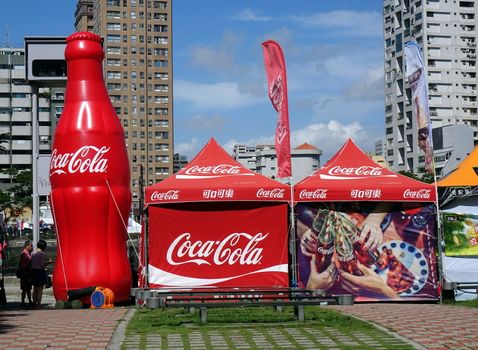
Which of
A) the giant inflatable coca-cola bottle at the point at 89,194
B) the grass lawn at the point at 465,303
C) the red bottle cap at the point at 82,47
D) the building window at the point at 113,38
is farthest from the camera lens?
the building window at the point at 113,38

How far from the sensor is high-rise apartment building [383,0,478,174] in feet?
314

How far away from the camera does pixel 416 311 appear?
14.9m

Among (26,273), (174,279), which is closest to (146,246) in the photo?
(174,279)

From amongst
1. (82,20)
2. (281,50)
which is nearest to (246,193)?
(281,50)

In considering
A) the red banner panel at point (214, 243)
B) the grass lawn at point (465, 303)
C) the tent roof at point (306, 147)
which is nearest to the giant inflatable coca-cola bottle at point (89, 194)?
the red banner panel at point (214, 243)

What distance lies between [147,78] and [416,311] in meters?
106

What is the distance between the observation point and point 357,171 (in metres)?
17.9

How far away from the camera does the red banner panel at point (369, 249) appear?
17.5 meters

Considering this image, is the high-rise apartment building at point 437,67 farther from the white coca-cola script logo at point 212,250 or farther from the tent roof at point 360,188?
the white coca-cola script logo at point 212,250

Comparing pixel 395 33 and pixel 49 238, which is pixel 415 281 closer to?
pixel 49 238

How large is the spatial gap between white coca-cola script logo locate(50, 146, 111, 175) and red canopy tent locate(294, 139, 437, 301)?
4373mm

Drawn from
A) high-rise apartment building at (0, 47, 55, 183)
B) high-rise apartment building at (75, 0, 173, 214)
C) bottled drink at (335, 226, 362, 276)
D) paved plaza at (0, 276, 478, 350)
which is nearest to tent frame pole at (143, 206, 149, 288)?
paved plaza at (0, 276, 478, 350)

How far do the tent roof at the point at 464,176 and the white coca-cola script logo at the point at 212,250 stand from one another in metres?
4.38

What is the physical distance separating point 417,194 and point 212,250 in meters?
4.72
